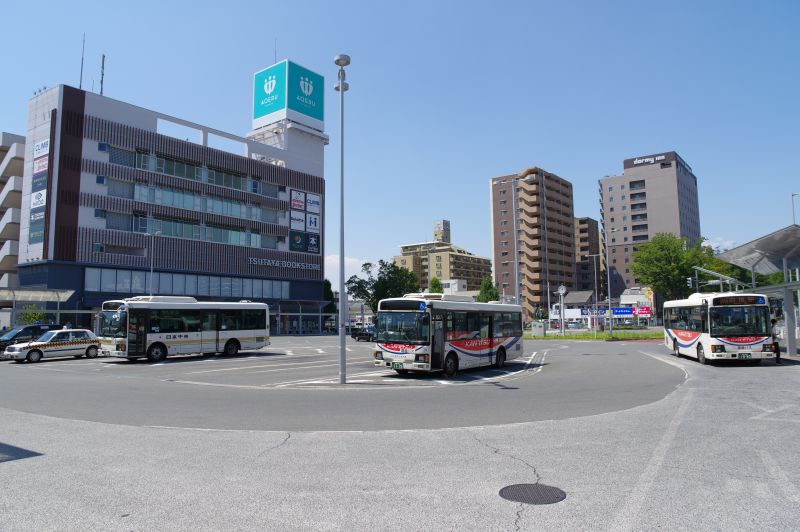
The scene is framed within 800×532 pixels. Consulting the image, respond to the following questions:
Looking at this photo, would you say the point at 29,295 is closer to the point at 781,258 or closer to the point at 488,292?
the point at 781,258

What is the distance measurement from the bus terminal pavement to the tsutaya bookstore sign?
6556cm

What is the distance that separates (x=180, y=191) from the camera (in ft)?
205

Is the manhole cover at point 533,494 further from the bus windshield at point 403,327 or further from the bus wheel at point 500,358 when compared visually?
the bus wheel at point 500,358

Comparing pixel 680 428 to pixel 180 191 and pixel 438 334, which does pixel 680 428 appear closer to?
pixel 438 334

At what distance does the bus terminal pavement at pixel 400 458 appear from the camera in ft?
17.0

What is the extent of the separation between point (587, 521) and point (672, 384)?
12.8 metres

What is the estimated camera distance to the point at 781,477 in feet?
20.7

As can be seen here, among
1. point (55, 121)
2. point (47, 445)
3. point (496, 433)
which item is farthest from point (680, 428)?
point (55, 121)

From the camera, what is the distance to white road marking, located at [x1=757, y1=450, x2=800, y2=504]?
567cm

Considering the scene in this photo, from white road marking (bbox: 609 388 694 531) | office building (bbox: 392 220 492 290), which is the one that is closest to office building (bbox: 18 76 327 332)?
white road marking (bbox: 609 388 694 531)

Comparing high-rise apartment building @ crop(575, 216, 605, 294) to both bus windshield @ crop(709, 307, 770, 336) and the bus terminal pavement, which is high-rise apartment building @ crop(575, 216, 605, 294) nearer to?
bus windshield @ crop(709, 307, 770, 336)

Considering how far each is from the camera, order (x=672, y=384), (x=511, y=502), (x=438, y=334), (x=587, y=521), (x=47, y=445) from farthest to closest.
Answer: (x=438, y=334)
(x=672, y=384)
(x=47, y=445)
(x=511, y=502)
(x=587, y=521)

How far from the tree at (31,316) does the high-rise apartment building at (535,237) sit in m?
83.7

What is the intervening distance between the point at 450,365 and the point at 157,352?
1557cm
